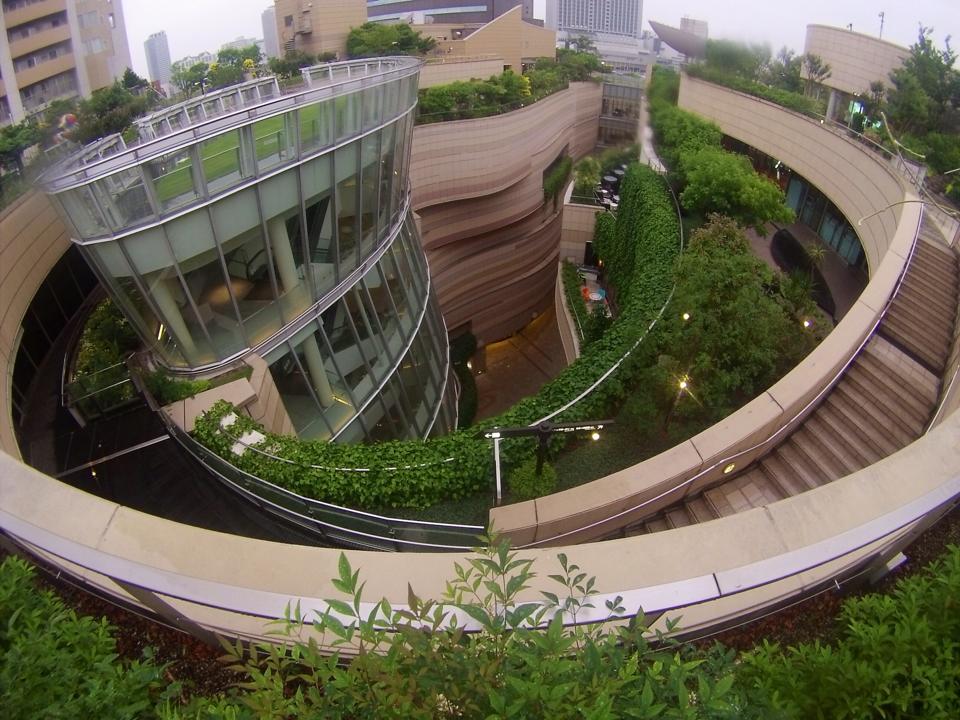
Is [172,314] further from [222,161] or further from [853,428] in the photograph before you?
[853,428]

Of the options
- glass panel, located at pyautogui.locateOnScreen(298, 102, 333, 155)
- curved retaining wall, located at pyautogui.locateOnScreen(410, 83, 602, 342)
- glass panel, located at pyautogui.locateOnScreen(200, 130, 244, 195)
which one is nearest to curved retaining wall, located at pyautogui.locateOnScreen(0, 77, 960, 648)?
glass panel, located at pyautogui.locateOnScreen(200, 130, 244, 195)

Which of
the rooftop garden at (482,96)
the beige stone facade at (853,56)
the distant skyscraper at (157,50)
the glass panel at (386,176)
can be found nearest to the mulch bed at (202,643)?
the glass panel at (386,176)

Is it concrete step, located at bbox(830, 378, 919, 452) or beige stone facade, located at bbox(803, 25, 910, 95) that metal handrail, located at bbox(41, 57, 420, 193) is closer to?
concrete step, located at bbox(830, 378, 919, 452)

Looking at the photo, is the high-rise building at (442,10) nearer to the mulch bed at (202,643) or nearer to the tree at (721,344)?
the tree at (721,344)

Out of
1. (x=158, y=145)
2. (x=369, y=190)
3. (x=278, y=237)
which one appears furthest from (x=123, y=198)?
(x=369, y=190)

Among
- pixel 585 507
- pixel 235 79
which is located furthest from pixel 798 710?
pixel 235 79

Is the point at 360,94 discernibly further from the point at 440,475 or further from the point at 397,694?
the point at 397,694
